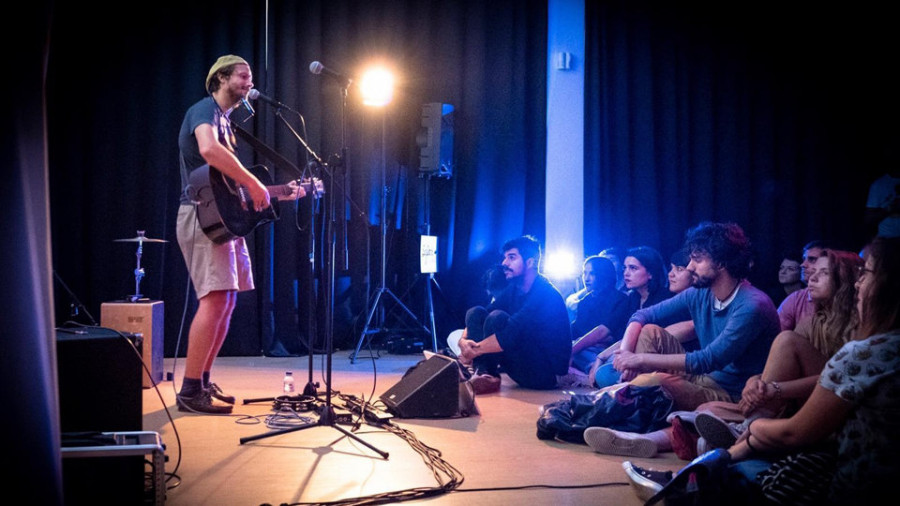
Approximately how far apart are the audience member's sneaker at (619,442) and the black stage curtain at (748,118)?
406 cm

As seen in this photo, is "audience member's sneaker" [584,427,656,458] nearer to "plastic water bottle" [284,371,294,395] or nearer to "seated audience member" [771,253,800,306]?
"plastic water bottle" [284,371,294,395]

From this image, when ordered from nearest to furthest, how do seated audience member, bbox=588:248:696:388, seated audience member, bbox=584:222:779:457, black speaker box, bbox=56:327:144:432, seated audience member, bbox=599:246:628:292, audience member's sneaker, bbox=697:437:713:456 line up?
1. black speaker box, bbox=56:327:144:432
2. audience member's sneaker, bbox=697:437:713:456
3. seated audience member, bbox=584:222:779:457
4. seated audience member, bbox=588:248:696:388
5. seated audience member, bbox=599:246:628:292

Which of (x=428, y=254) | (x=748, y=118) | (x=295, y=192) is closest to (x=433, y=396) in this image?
(x=295, y=192)

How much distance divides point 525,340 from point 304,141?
2.20m

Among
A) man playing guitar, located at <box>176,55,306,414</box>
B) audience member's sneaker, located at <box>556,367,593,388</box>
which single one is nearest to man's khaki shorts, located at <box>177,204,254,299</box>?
man playing guitar, located at <box>176,55,306,414</box>

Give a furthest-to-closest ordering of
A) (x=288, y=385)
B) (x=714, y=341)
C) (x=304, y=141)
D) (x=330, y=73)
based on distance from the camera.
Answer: (x=304, y=141) → (x=288, y=385) → (x=330, y=73) → (x=714, y=341)

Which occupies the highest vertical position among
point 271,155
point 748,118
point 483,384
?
point 748,118

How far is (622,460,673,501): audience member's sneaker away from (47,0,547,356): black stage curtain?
11.0 ft

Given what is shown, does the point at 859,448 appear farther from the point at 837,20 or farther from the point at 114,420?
the point at 837,20

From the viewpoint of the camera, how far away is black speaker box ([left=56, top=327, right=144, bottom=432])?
2.05m

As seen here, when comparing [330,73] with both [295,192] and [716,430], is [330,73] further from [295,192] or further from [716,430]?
[716,430]

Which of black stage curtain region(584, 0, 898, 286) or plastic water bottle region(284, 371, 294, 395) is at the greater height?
black stage curtain region(584, 0, 898, 286)

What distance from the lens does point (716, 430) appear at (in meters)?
2.40

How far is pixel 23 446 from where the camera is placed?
1.22 metres
